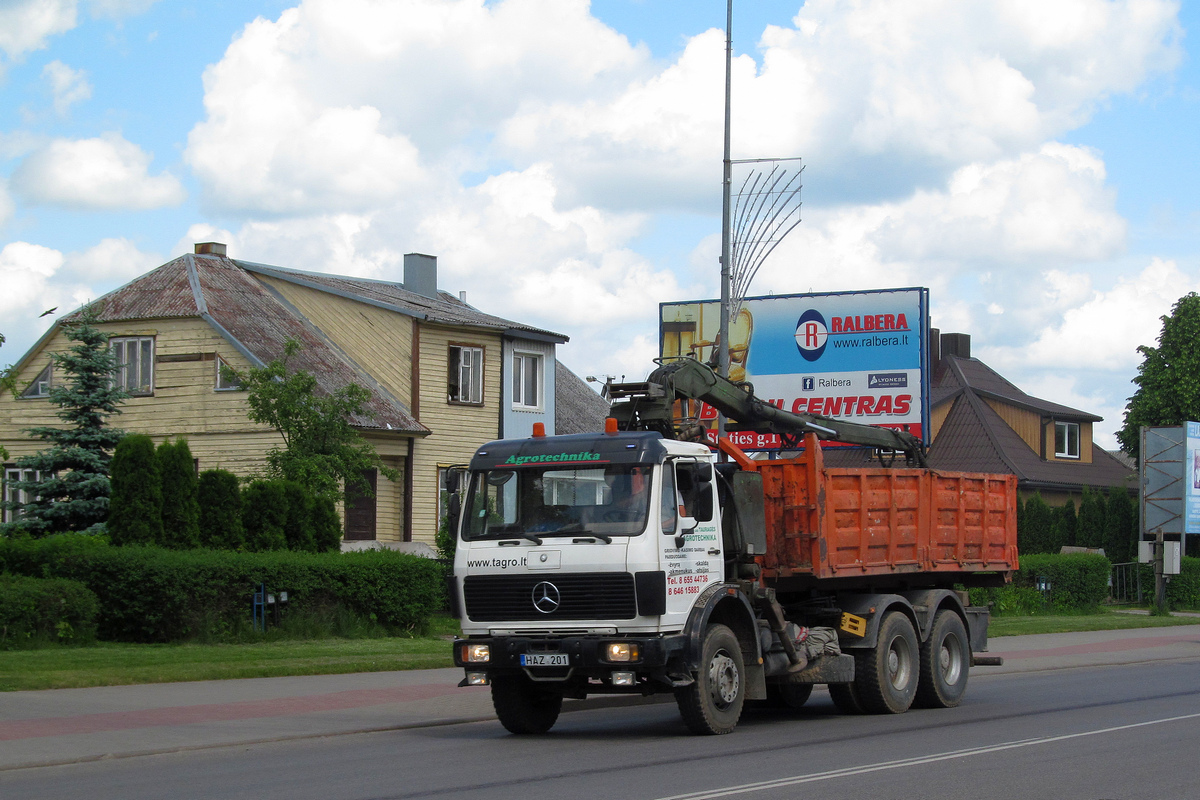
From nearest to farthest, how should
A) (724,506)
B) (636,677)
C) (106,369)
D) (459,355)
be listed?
1. (636,677)
2. (724,506)
3. (106,369)
4. (459,355)

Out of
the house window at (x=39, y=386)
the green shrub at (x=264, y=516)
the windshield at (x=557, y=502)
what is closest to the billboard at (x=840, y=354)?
the green shrub at (x=264, y=516)

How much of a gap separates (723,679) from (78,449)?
50.8 feet

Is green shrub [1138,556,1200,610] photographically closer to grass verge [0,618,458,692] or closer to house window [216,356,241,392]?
house window [216,356,241,392]

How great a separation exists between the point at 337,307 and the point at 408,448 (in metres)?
4.94

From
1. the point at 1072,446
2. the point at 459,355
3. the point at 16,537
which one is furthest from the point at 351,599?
the point at 1072,446

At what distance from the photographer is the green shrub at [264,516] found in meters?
23.4

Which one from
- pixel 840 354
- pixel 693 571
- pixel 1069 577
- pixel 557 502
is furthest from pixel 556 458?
pixel 1069 577

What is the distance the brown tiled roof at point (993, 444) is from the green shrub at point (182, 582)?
110 feet

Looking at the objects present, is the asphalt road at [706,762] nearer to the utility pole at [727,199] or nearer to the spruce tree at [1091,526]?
the utility pole at [727,199]

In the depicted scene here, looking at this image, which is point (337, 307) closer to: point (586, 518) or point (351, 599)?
point (351, 599)

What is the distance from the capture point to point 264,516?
77.3 ft

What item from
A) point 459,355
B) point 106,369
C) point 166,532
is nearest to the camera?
point 166,532

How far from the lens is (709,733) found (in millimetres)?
12945

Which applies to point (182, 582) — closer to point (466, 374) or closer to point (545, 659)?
point (545, 659)
